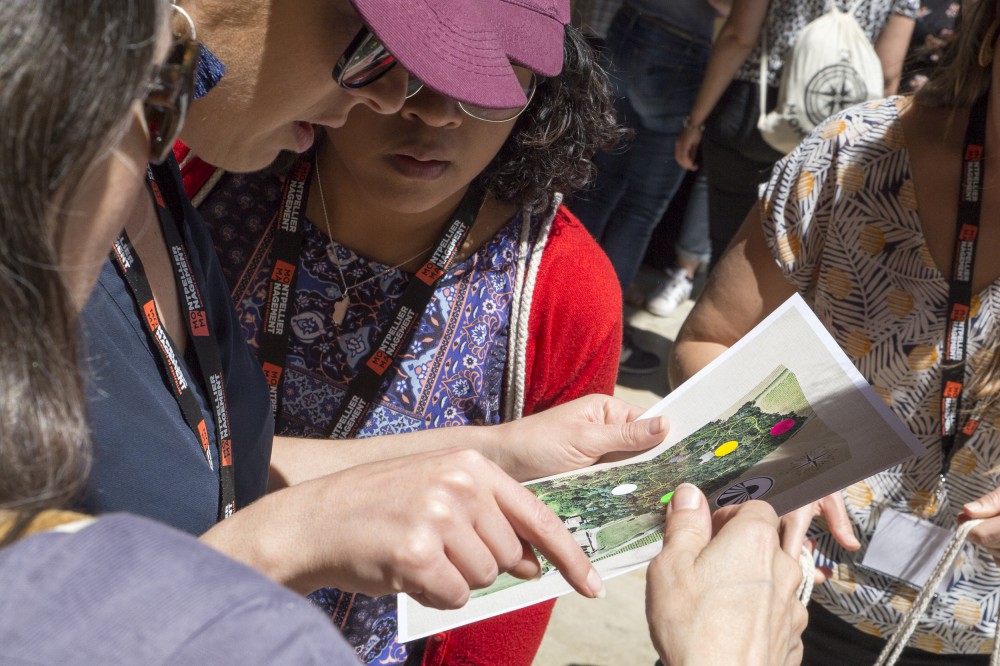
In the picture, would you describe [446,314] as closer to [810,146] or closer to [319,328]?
[319,328]

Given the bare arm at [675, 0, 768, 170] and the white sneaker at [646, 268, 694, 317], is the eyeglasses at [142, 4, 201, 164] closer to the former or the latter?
the bare arm at [675, 0, 768, 170]

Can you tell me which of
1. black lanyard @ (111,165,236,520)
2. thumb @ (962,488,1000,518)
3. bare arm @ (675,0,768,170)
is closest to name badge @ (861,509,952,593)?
thumb @ (962,488,1000,518)

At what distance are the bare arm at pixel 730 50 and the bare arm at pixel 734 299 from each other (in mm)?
1891

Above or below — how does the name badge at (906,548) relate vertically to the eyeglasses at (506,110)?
below

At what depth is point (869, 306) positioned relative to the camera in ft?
5.08

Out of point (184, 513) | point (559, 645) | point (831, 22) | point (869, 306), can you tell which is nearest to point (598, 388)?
point (869, 306)

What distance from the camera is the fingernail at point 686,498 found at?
110 centimetres

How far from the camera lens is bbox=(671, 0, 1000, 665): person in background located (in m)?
1.47

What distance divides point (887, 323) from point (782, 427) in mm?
479

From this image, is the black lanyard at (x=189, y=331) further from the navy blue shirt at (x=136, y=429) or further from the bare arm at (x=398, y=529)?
the bare arm at (x=398, y=529)

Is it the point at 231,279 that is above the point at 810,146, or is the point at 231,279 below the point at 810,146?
below

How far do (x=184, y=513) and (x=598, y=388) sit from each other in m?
0.87

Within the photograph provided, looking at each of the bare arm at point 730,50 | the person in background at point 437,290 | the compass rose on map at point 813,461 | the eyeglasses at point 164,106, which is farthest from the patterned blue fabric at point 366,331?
the bare arm at point 730,50

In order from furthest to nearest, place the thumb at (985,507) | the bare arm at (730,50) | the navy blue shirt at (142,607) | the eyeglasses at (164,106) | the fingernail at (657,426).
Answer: the bare arm at (730,50)
the thumb at (985,507)
the fingernail at (657,426)
the eyeglasses at (164,106)
the navy blue shirt at (142,607)
